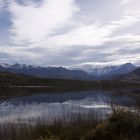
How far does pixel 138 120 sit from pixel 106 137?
1.52 metres

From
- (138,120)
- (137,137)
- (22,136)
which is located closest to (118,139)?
(137,137)

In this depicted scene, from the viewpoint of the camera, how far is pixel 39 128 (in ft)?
57.2

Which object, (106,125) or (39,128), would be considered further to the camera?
(39,128)

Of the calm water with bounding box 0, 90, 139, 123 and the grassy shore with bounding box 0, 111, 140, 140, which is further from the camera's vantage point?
the calm water with bounding box 0, 90, 139, 123

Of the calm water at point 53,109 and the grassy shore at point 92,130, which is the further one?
the calm water at point 53,109

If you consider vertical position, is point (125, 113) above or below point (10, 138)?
above

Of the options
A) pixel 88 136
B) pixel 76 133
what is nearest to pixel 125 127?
pixel 88 136

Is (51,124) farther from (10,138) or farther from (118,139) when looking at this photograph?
(118,139)

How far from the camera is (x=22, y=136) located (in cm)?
1580

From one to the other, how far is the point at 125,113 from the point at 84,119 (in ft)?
14.1

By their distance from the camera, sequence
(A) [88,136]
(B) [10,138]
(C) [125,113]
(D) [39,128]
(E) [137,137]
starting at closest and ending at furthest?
(E) [137,137], (A) [88,136], (C) [125,113], (B) [10,138], (D) [39,128]

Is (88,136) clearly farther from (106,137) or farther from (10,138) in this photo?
(10,138)

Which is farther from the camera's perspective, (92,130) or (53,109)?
(53,109)

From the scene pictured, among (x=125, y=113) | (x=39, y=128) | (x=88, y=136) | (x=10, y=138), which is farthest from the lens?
(x=39, y=128)
